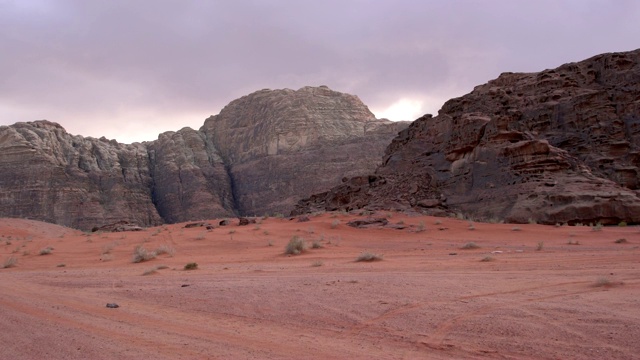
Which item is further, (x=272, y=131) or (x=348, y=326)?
(x=272, y=131)

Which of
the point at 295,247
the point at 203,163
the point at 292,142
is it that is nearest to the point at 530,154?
the point at 295,247

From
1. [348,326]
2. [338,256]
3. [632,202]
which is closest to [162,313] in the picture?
[348,326]

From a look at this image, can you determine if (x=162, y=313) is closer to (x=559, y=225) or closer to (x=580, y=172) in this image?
(x=559, y=225)

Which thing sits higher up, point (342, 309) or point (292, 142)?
point (292, 142)

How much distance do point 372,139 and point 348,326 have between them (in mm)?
65820

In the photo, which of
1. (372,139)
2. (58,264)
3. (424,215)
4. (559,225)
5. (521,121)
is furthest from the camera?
(372,139)

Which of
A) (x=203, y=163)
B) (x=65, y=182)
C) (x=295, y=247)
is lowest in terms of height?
(x=295, y=247)

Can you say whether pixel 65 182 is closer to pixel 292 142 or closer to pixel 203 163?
pixel 203 163

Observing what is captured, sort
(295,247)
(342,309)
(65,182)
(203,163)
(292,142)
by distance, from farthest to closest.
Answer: (203,163)
(292,142)
(65,182)
(295,247)
(342,309)

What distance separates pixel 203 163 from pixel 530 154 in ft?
199

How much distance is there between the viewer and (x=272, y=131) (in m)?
75.2

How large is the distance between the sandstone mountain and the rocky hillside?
1284 inches

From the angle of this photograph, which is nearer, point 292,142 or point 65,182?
point 65,182

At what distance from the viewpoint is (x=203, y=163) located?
7744 cm
